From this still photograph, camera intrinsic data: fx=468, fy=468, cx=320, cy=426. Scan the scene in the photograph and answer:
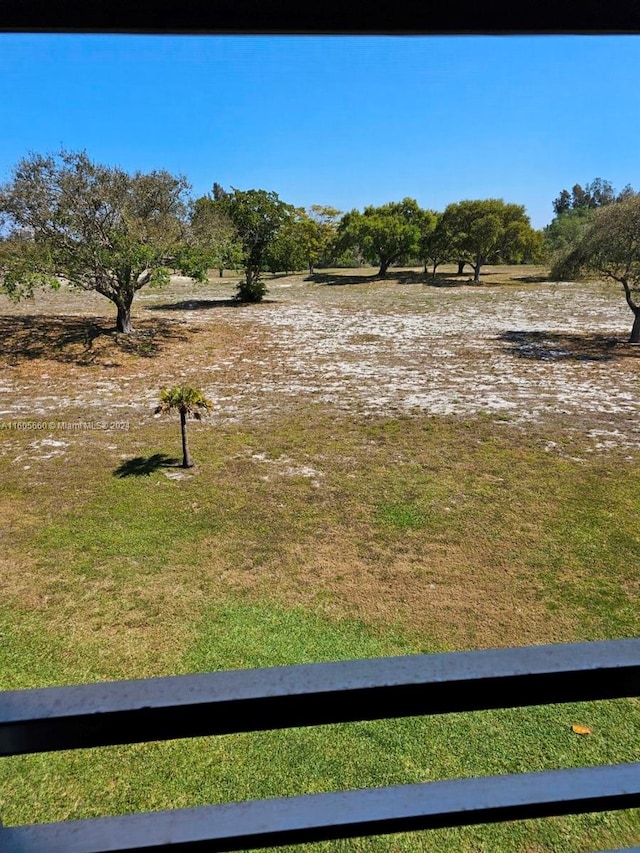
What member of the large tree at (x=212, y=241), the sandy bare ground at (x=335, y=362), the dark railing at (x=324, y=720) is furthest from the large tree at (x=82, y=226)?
the dark railing at (x=324, y=720)

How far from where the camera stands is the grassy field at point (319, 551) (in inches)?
103

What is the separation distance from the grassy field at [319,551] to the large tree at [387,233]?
1914 cm

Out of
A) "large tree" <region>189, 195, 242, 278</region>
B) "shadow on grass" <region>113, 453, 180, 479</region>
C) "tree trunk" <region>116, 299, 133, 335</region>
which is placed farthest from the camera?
"tree trunk" <region>116, 299, 133, 335</region>

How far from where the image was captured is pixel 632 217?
36.5ft

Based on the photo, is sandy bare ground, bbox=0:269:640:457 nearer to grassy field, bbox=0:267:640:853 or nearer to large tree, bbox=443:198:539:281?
grassy field, bbox=0:267:640:853

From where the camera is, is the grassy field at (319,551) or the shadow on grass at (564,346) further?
the shadow on grass at (564,346)

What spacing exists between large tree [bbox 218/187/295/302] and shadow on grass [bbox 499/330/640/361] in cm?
1048

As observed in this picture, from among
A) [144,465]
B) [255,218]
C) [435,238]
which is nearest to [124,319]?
[255,218]

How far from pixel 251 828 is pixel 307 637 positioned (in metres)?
3.00

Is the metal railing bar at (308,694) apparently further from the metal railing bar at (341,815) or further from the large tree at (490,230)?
the large tree at (490,230)

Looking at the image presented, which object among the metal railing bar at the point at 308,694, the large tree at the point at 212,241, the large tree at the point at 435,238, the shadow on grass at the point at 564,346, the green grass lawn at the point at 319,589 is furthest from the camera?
the large tree at the point at 435,238

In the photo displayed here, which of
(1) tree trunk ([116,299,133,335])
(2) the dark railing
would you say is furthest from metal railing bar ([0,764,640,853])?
(1) tree trunk ([116,299,133,335])

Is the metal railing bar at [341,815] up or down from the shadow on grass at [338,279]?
down

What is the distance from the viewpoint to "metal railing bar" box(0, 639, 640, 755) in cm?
65
